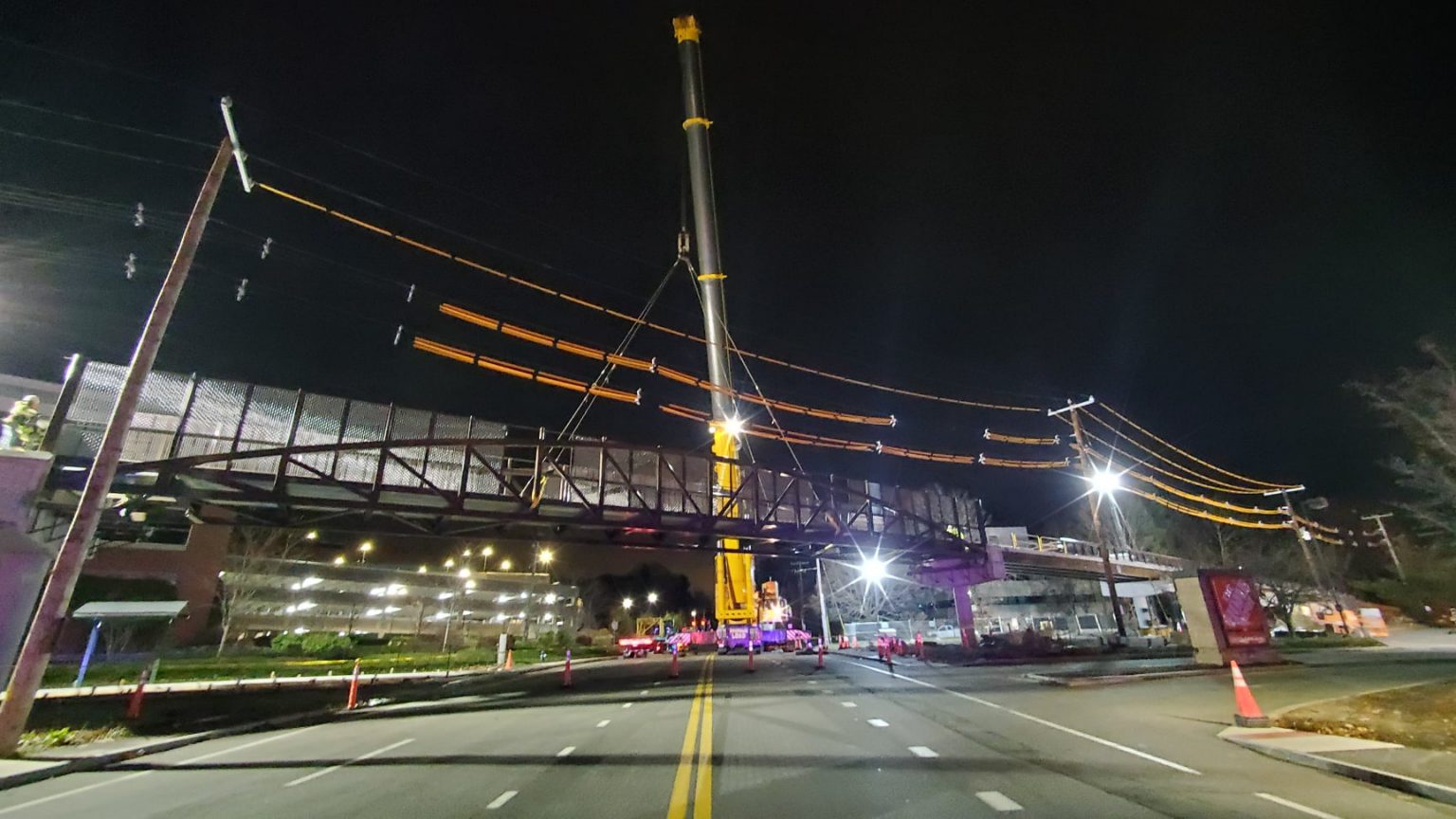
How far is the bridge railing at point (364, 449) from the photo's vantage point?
1827 cm

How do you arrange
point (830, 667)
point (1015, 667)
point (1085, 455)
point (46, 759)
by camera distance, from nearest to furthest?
1. point (46, 759)
2. point (1015, 667)
3. point (830, 667)
4. point (1085, 455)

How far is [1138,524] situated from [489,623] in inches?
3286

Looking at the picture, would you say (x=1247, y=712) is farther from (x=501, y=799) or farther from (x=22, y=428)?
(x=22, y=428)

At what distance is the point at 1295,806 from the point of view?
6.93 meters

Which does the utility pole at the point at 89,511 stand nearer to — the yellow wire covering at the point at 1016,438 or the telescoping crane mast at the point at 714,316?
the telescoping crane mast at the point at 714,316

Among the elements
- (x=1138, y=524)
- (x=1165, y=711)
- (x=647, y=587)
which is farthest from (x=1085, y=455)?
(x=647, y=587)

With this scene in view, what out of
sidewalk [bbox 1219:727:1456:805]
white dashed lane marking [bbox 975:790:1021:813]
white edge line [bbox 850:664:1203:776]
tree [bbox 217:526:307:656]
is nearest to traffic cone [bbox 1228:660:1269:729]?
sidewalk [bbox 1219:727:1456:805]

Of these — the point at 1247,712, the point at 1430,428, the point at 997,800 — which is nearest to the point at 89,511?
the point at 997,800

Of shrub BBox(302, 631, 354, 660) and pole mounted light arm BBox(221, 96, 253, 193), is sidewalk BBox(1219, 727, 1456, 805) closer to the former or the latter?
pole mounted light arm BBox(221, 96, 253, 193)

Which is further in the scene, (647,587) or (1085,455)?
(647,587)

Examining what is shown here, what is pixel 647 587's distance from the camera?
144500 mm

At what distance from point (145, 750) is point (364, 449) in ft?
29.2

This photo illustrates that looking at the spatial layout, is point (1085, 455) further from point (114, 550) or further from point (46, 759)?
point (114, 550)

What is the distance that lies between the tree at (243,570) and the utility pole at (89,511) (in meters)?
36.0
